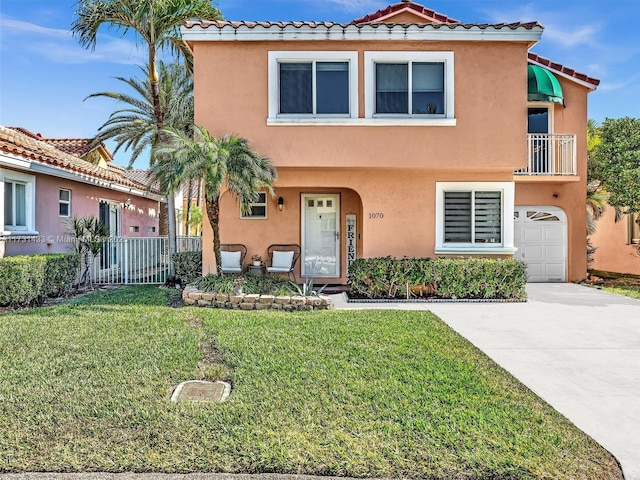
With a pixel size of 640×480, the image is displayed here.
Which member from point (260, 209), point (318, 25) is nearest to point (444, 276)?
point (260, 209)

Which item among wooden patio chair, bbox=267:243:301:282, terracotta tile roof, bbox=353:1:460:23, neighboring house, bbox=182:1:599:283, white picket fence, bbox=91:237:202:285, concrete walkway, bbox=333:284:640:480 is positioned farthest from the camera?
Result: terracotta tile roof, bbox=353:1:460:23

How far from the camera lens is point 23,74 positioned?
25.2 metres

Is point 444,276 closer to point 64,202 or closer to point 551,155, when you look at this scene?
point 551,155

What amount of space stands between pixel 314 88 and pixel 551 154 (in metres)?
11.6

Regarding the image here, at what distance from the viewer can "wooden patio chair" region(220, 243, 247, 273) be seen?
15.1m

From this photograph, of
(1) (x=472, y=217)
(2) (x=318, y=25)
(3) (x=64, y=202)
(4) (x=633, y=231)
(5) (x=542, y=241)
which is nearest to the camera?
(2) (x=318, y=25)

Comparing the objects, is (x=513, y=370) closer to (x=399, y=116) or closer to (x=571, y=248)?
(x=399, y=116)

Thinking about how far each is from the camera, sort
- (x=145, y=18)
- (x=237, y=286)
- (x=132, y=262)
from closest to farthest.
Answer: (x=237, y=286) → (x=145, y=18) → (x=132, y=262)

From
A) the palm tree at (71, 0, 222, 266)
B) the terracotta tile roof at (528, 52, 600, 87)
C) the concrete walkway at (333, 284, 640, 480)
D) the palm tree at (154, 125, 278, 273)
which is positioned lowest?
the concrete walkway at (333, 284, 640, 480)

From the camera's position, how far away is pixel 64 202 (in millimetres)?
17375

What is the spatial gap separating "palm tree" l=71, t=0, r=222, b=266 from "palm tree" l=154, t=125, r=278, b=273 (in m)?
4.33

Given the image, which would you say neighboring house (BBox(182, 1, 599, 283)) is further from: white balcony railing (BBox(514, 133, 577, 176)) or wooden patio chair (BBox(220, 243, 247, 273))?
white balcony railing (BBox(514, 133, 577, 176))

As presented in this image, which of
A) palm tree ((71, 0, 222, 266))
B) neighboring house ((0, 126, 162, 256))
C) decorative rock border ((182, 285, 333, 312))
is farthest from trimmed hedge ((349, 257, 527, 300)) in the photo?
neighboring house ((0, 126, 162, 256))

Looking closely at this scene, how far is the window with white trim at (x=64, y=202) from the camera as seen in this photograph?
1711cm
